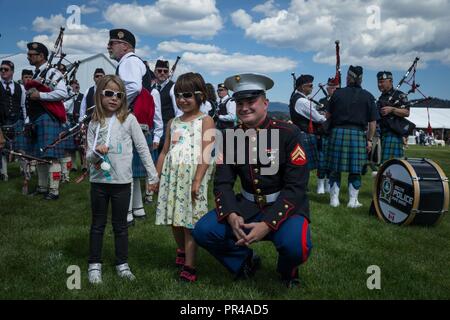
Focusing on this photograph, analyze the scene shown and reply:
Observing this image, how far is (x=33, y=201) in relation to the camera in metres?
6.55

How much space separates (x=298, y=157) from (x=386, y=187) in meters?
3.20

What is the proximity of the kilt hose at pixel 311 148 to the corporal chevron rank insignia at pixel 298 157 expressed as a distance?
448 cm

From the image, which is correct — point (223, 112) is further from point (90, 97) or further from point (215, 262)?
point (215, 262)

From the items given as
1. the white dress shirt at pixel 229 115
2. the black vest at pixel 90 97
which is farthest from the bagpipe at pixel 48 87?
the white dress shirt at pixel 229 115

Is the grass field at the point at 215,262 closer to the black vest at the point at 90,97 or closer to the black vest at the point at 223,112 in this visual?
the black vest at the point at 90,97

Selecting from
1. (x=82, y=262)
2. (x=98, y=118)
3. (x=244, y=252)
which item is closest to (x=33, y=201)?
(x=82, y=262)

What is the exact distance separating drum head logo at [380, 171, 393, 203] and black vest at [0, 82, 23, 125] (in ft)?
23.3

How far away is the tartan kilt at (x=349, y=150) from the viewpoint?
6.57 meters

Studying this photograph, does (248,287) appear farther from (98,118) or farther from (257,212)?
(98,118)

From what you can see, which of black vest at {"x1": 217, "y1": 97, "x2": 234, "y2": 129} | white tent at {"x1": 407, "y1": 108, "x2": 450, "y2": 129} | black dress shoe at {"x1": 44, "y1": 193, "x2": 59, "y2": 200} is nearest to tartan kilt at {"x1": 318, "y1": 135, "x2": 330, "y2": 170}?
black vest at {"x1": 217, "y1": 97, "x2": 234, "y2": 129}

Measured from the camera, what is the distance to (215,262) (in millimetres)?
3904

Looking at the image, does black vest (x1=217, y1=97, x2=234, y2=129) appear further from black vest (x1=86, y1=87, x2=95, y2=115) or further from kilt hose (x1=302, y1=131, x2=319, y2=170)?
black vest (x1=86, y1=87, x2=95, y2=115)

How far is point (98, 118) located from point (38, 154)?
3.94m

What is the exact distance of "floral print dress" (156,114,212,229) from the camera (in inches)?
136
